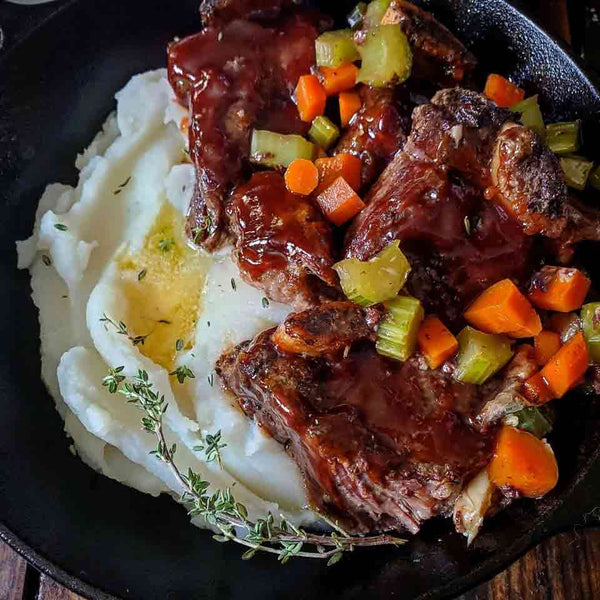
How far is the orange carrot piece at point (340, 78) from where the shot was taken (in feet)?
15.4

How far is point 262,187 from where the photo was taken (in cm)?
443

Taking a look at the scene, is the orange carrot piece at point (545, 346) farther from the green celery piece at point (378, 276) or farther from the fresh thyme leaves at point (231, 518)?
the fresh thyme leaves at point (231, 518)

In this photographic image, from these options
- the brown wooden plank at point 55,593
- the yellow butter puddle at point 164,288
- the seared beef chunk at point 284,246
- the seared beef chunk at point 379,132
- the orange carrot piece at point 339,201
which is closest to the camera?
the seared beef chunk at point 284,246

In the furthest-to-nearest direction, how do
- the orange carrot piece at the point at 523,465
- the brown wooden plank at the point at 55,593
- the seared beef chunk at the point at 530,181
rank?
the brown wooden plank at the point at 55,593 → the seared beef chunk at the point at 530,181 → the orange carrot piece at the point at 523,465

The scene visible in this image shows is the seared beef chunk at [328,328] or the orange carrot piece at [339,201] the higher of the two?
the orange carrot piece at [339,201]

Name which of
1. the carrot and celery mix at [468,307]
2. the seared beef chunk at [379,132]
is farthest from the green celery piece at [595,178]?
the seared beef chunk at [379,132]

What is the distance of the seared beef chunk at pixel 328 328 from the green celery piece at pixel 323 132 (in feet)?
3.64

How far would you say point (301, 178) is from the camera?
14.5 feet

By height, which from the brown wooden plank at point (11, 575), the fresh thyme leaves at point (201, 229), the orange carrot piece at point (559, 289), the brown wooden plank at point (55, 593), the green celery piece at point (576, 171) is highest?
the fresh thyme leaves at point (201, 229)

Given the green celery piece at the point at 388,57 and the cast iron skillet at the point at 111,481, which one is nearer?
the cast iron skillet at the point at 111,481

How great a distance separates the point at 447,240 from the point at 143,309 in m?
1.90

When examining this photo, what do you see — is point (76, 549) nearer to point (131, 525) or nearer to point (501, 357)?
point (131, 525)

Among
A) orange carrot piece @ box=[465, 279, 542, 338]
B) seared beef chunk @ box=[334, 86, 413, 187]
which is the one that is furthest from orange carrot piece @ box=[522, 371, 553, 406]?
seared beef chunk @ box=[334, 86, 413, 187]

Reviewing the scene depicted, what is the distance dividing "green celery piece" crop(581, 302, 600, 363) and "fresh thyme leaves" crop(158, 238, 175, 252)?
2.45 metres
